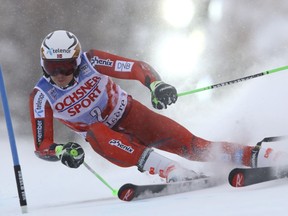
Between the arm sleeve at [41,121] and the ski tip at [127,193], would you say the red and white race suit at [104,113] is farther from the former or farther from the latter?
the ski tip at [127,193]

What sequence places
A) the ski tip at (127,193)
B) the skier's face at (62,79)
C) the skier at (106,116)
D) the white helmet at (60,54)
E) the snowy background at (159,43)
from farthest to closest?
the snowy background at (159,43) → the skier's face at (62,79) → the white helmet at (60,54) → the skier at (106,116) → the ski tip at (127,193)

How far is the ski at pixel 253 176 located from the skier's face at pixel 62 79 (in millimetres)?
1878

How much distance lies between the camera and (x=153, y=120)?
4.97 m

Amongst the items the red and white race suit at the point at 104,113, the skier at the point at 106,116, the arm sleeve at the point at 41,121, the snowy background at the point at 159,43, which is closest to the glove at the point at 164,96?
the skier at the point at 106,116

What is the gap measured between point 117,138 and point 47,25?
24.7ft

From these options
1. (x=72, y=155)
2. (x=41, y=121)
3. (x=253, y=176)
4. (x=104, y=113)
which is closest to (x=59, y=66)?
(x=41, y=121)

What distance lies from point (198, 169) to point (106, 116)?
1.00m

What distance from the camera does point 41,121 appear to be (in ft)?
15.3

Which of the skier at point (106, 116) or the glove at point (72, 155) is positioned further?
the skier at point (106, 116)

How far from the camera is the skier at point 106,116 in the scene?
432cm

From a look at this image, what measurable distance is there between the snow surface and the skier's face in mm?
1044

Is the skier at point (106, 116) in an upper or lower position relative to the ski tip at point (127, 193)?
upper

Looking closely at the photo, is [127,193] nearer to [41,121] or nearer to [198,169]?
[41,121]

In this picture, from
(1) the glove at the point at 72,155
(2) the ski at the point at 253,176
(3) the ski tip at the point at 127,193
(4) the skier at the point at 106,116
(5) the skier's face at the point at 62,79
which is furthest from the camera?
(5) the skier's face at the point at 62,79
